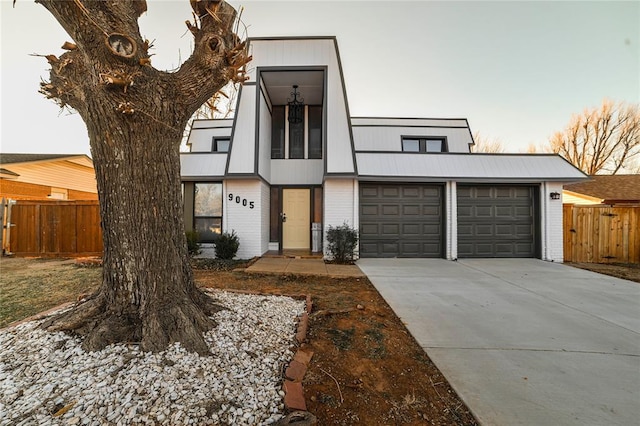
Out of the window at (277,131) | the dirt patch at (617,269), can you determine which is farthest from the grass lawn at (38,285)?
the dirt patch at (617,269)

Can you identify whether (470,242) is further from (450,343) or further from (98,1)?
(98,1)

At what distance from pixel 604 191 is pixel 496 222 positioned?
11814mm

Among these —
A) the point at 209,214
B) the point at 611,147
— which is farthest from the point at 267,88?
the point at 611,147

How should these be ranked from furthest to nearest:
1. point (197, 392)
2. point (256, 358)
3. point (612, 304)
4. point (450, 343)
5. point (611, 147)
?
point (611, 147) < point (612, 304) < point (450, 343) < point (256, 358) < point (197, 392)

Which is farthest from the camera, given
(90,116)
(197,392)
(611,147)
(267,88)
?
(611,147)

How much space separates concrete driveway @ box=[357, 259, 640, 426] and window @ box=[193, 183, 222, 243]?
527 centimetres

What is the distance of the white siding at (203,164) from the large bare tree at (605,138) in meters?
24.4

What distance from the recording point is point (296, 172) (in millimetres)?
9203

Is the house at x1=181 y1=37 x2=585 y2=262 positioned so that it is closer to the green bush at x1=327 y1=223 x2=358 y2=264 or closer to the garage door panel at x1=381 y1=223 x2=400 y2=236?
the garage door panel at x1=381 y1=223 x2=400 y2=236

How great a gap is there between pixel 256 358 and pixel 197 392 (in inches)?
21.4

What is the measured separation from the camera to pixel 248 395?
1.68 meters

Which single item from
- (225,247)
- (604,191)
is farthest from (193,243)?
(604,191)

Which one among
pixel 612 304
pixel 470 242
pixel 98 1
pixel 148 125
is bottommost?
pixel 612 304

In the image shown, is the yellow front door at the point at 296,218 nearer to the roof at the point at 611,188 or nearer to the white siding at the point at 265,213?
the white siding at the point at 265,213
